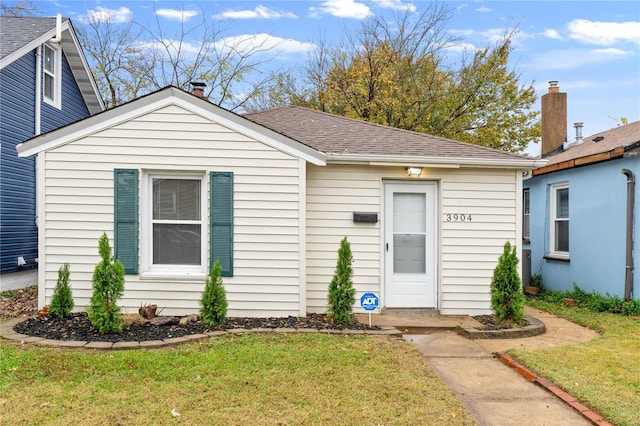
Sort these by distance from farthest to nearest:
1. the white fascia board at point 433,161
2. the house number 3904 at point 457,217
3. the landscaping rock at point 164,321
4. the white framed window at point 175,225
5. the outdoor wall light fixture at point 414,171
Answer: the house number 3904 at point 457,217
the outdoor wall light fixture at point 414,171
the white fascia board at point 433,161
the white framed window at point 175,225
the landscaping rock at point 164,321

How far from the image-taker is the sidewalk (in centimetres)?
343

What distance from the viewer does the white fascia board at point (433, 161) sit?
664 cm

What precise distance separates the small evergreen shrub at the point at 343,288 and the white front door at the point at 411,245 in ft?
4.44

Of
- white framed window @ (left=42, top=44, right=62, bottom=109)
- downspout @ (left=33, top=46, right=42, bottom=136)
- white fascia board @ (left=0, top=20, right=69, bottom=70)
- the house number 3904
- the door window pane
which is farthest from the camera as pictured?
white framed window @ (left=42, top=44, right=62, bottom=109)

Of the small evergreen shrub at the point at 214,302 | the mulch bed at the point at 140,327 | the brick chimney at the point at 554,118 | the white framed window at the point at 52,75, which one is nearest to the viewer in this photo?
the mulch bed at the point at 140,327

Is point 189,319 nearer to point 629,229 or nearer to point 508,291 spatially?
point 508,291

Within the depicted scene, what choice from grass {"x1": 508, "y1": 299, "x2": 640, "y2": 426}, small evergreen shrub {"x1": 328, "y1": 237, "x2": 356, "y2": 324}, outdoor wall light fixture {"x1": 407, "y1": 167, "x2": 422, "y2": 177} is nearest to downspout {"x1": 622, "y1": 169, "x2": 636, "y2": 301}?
grass {"x1": 508, "y1": 299, "x2": 640, "y2": 426}

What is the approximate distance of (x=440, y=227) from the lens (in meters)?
7.01

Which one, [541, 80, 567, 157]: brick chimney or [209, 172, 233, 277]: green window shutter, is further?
[541, 80, 567, 157]: brick chimney

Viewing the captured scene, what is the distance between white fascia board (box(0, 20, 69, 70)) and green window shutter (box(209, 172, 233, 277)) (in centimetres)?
538

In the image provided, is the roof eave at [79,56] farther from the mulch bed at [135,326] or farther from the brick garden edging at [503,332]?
the brick garden edging at [503,332]

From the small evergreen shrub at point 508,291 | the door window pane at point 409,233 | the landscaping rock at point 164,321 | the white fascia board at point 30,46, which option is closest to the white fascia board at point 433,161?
the door window pane at point 409,233

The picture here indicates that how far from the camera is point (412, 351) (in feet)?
16.2

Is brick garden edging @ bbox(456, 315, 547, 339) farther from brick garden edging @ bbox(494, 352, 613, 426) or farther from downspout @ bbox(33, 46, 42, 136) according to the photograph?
downspout @ bbox(33, 46, 42, 136)
